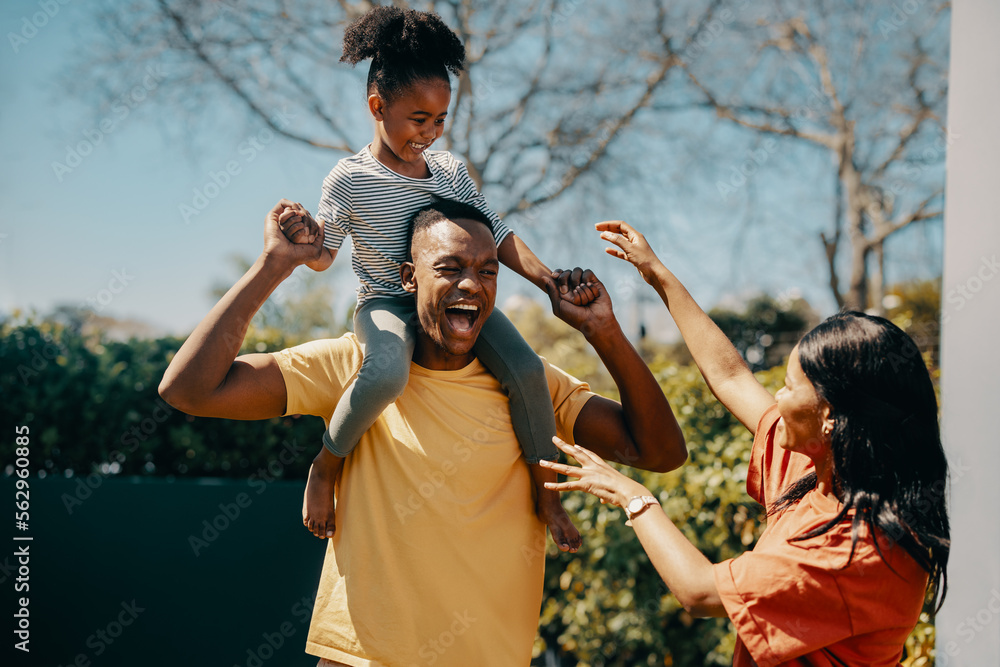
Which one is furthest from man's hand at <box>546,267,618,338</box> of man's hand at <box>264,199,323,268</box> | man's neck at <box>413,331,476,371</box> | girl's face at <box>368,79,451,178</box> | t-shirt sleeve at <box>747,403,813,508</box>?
man's hand at <box>264,199,323,268</box>

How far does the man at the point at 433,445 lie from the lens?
2.00m

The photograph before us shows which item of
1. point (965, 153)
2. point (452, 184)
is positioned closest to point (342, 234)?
point (452, 184)

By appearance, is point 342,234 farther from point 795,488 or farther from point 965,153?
point 965,153

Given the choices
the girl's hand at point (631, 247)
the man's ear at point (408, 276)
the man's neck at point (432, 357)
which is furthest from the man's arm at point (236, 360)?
the girl's hand at point (631, 247)

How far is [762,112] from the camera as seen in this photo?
43.6 feet

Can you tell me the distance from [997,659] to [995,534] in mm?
450

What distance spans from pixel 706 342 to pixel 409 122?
1237 millimetres

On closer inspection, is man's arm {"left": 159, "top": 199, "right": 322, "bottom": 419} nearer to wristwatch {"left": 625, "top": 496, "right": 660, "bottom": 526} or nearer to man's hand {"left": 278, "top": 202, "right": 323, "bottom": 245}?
man's hand {"left": 278, "top": 202, "right": 323, "bottom": 245}

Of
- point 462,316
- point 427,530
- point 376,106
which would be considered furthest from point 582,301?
point 376,106

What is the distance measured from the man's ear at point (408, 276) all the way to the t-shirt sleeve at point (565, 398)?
51 centimetres

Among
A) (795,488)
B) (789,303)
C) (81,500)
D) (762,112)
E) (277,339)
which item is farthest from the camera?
(789,303)

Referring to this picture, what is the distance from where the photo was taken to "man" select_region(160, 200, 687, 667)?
200 cm

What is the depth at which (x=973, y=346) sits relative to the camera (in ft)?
8.89

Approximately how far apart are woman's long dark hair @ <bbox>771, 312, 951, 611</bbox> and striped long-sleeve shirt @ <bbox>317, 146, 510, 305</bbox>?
1.22m
